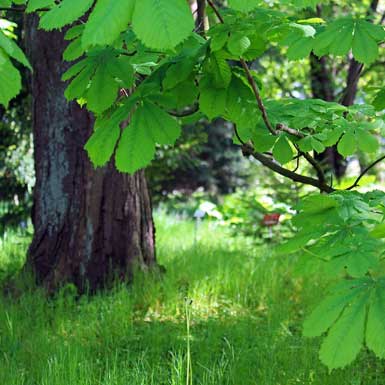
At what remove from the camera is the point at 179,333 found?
3033mm

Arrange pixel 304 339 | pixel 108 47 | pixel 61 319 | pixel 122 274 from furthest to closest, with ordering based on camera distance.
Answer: pixel 122 274, pixel 61 319, pixel 304 339, pixel 108 47

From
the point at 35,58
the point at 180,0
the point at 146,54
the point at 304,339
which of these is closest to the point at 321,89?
the point at 35,58

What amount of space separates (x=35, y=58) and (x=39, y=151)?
2.06 feet

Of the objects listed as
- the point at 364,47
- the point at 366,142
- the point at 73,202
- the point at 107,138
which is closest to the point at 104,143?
the point at 107,138

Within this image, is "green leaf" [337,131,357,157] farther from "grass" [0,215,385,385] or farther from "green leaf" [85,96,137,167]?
"grass" [0,215,385,385]

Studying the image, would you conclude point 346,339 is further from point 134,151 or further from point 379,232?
point 134,151

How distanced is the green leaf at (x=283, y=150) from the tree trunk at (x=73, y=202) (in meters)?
1.96

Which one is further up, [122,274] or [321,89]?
[321,89]

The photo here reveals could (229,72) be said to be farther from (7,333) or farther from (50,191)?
(50,191)

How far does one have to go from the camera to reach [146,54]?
1.84 metres

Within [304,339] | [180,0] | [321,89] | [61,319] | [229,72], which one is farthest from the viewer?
[321,89]

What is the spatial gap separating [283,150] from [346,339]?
2.98 feet

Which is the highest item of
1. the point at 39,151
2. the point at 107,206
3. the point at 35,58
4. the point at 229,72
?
the point at 35,58

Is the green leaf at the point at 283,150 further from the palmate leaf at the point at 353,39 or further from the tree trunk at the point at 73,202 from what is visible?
the tree trunk at the point at 73,202
